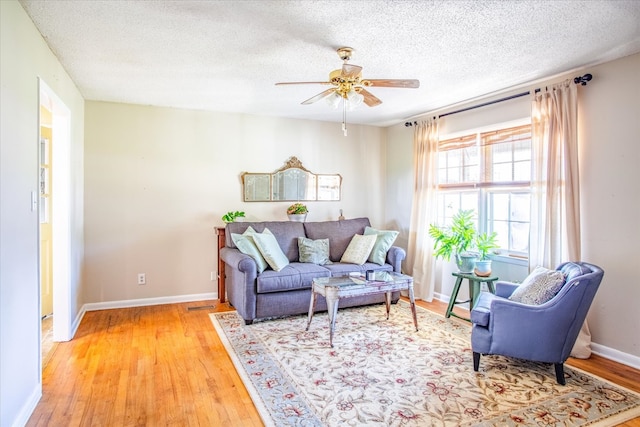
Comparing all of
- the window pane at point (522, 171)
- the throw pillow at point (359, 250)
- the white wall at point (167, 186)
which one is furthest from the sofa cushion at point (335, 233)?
the window pane at point (522, 171)

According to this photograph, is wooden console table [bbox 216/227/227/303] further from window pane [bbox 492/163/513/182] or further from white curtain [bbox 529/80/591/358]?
white curtain [bbox 529/80/591/358]

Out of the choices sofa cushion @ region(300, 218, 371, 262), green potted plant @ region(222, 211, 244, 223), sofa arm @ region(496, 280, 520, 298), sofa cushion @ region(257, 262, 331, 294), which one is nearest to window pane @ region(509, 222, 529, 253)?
sofa arm @ region(496, 280, 520, 298)

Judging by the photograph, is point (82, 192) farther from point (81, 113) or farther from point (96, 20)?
point (96, 20)

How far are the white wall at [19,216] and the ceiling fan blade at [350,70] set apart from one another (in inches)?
76.3

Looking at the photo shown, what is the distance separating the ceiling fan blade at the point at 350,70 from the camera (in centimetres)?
265

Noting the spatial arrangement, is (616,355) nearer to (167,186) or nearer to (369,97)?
(369,97)

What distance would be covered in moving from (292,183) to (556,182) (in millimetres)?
3213

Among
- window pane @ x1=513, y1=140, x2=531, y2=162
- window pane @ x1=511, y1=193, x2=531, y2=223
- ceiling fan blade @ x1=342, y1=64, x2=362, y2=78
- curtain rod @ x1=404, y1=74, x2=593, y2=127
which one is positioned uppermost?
curtain rod @ x1=404, y1=74, x2=593, y2=127

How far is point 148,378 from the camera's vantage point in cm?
276

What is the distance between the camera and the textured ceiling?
7.57 ft

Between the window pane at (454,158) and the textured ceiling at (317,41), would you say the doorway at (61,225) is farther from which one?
the window pane at (454,158)

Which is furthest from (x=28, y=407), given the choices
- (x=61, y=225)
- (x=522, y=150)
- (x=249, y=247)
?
(x=522, y=150)

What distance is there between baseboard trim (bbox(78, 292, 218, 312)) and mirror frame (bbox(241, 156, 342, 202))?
4.51 feet

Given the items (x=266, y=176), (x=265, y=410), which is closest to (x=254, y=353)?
(x=265, y=410)
